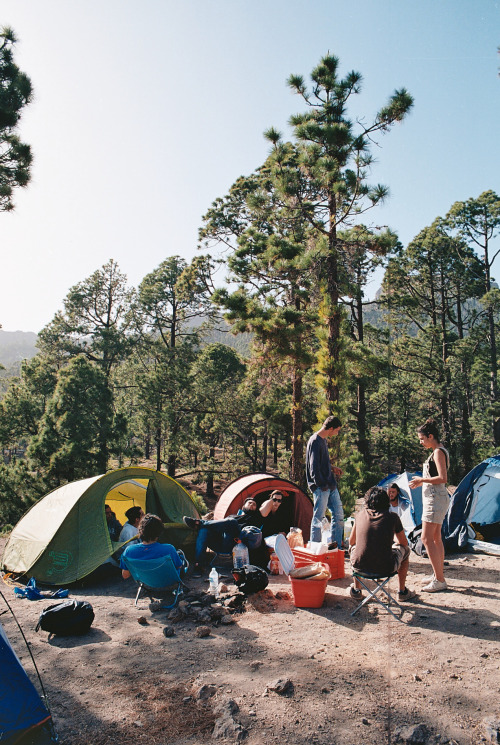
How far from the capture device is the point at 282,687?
11.0 feet

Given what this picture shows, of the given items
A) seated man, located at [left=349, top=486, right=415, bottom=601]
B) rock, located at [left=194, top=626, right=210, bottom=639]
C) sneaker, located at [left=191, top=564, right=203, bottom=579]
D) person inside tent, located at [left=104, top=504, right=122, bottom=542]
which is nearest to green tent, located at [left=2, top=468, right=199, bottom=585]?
sneaker, located at [left=191, top=564, right=203, bottom=579]

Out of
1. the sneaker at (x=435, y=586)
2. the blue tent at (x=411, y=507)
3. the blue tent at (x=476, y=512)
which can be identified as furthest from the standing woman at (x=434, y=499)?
the blue tent at (x=411, y=507)

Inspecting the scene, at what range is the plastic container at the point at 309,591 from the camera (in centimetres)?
496

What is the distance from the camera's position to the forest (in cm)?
1120

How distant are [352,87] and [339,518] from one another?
9.54 m

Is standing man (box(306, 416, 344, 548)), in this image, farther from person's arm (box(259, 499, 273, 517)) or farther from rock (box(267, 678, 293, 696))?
rock (box(267, 678, 293, 696))

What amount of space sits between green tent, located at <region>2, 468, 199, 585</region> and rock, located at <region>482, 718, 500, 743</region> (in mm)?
4585

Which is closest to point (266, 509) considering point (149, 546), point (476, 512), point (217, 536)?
point (217, 536)

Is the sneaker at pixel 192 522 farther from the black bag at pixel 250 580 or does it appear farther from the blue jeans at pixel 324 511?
the blue jeans at pixel 324 511

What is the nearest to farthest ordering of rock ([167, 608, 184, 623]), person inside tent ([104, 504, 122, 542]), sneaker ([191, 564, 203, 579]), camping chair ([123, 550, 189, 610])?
rock ([167, 608, 184, 623]), camping chair ([123, 550, 189, 610]), sneaker ([191, 564, 203, 579]), person inside tent ([104, 504, 122, 542])

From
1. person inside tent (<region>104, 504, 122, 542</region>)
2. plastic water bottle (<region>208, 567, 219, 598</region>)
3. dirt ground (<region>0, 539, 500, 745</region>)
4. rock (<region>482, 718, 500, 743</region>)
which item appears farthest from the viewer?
person inside tent (<region>104, 504, 122, 542</region>)

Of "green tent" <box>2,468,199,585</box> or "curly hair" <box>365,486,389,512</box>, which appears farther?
"green tent" <box>2,468,199,585</box>

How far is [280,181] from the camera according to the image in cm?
1127

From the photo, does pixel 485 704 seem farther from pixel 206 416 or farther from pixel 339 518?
pixel 206 416
